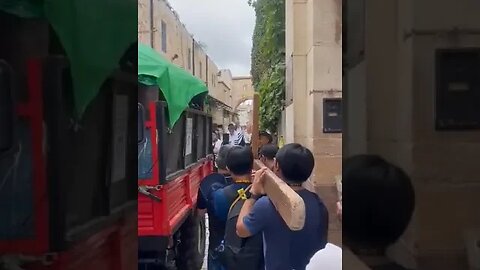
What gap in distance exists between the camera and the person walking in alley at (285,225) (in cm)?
203

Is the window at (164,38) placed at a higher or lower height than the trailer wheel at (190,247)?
higher

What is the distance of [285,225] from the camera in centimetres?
205

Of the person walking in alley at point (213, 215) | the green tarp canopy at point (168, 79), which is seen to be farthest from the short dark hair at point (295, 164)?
the green tarp canopy at point (168, 79)

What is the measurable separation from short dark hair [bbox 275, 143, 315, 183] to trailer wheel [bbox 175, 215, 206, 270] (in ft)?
8.18
